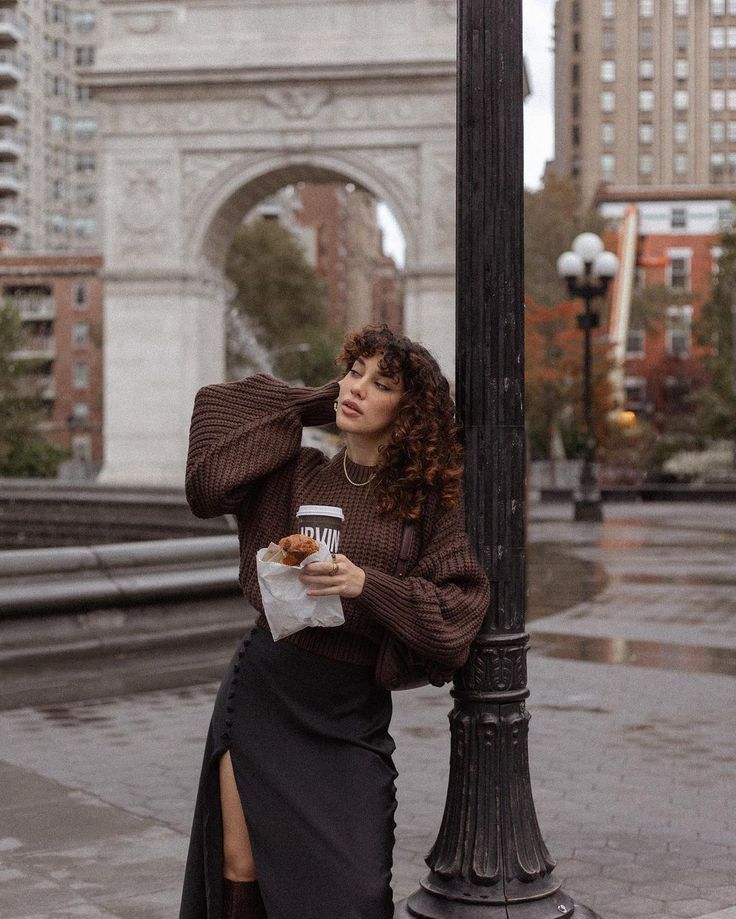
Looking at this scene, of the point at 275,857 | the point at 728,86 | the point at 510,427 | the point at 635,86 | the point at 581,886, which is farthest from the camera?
the point at 635,86

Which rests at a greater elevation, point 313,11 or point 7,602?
point 313,11

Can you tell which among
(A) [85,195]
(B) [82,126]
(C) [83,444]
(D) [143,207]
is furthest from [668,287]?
(B) [82,126]

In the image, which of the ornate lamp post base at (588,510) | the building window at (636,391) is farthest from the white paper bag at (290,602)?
the building window at (636,391)

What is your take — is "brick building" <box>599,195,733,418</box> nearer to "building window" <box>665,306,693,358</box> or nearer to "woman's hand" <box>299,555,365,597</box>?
"building window" <box>665,306,693,358</box>

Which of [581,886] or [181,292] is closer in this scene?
[581,886]

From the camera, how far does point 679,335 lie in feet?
244

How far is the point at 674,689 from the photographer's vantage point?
8594 mm

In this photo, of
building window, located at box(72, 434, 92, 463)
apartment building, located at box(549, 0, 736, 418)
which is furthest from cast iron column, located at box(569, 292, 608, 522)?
building window, located at box(72, 434, 92, 463)

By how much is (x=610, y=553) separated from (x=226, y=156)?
16.7m

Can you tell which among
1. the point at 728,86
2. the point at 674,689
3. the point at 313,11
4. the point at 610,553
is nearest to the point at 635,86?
the point at 728,86

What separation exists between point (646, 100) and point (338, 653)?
10114 cm

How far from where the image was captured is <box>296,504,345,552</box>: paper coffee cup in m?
3.31

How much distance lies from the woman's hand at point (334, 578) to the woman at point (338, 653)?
5 centimetres

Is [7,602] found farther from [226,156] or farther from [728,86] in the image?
[728,86]
